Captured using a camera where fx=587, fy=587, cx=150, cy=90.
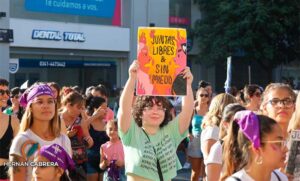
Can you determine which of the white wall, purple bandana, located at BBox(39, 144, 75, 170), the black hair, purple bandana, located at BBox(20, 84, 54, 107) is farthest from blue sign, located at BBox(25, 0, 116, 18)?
purple bandana, located at BBox(39, 144, 75, 170)

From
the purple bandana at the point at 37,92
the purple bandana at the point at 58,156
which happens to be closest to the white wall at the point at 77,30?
the purple bandana at the point at 37,92

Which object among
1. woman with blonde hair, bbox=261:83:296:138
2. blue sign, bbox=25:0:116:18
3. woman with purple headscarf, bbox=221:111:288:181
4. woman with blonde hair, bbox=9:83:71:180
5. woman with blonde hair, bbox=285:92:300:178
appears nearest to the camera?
woman with purple headscarf, bbox=221:111:288:181

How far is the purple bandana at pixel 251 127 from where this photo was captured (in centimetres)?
332

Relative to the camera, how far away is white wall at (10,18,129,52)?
925 inches

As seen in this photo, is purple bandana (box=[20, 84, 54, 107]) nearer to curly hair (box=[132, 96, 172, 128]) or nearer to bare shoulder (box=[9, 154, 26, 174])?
bare shoulder (box=[9, 154, 26, 174])

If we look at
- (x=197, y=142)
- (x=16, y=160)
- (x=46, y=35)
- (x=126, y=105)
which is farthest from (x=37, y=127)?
(x=46, y=35)

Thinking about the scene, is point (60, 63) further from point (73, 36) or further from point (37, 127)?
point (37, 127)

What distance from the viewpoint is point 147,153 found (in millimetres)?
4770

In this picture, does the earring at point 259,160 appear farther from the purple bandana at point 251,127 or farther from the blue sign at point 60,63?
the blue sign at point 60,63

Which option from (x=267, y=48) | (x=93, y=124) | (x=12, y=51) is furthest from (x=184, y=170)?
(x=267, y=48)

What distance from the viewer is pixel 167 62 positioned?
515 cm

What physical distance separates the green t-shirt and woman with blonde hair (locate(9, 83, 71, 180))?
51 cm

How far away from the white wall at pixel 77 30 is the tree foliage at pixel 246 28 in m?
5.12

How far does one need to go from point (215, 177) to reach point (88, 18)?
22.4 m
